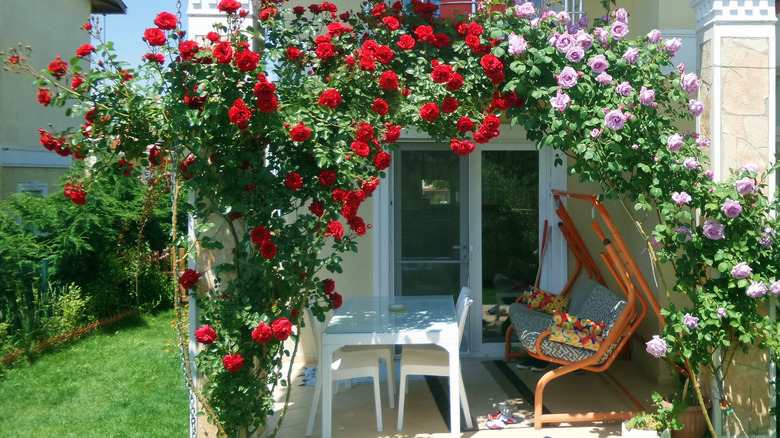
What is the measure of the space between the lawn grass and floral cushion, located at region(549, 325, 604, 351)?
2662 mm

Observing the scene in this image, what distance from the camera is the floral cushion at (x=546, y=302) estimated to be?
6.09 meters

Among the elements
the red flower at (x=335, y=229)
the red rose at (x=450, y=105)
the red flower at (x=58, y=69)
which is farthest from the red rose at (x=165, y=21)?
the red rose at (x=450, y=105)

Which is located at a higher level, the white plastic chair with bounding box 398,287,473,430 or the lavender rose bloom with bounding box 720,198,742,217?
the lavender rose bloom with bounding box 720,198,742,217

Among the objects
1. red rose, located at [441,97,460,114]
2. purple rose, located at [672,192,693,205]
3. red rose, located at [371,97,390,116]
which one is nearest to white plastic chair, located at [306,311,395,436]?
red rose, located at [371,97,390,116]

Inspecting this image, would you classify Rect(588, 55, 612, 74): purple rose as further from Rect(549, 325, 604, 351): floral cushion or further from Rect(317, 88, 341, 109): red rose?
Rect(549, 325, 604, 351): floral cushion

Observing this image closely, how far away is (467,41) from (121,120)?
2.01m

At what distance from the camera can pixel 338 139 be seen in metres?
3.73

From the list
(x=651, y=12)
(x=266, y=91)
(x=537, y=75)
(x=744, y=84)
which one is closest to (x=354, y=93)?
(x=266, y=91)

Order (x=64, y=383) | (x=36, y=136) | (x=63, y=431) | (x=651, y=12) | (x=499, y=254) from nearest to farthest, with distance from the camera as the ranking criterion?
(x=63, y=431)
(x=651, y=12)
(x=64, y=383)
(x=499, y=254)
(x=36, y=136)

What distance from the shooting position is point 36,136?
10328mm

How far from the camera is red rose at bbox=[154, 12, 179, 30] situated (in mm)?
3469

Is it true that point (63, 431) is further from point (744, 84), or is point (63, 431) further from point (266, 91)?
point (744, 84)

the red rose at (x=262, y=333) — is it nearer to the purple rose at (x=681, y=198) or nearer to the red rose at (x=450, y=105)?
the red rose at (x=450, y=105)

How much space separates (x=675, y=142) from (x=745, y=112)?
1.90ft
